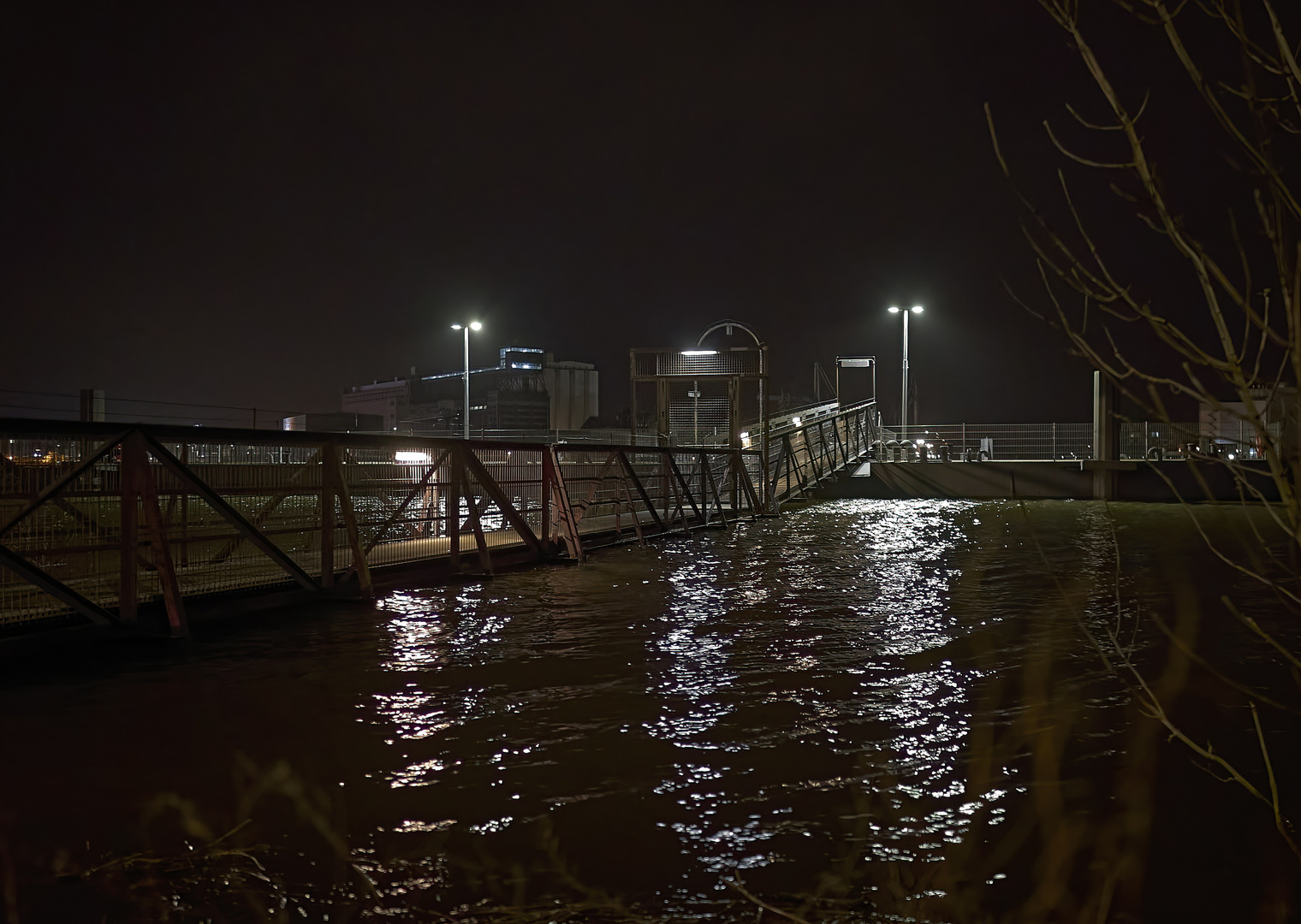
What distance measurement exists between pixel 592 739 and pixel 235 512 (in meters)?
4.78

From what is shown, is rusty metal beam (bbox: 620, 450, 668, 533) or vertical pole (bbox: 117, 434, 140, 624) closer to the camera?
vertical pole (bbox: 117, 434, 140, 624)

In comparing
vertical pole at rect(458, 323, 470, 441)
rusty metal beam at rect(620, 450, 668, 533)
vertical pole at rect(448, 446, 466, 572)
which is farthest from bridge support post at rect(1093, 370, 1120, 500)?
vertical pole at rect(448, 446, 466, 572)

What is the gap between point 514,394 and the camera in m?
96.2

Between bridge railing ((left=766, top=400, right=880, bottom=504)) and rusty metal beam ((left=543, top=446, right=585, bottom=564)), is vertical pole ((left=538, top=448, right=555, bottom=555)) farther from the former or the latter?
bridge railing ((left=766, top=400, right=880, bottom=504))

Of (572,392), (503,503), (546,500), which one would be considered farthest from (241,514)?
(572,392)

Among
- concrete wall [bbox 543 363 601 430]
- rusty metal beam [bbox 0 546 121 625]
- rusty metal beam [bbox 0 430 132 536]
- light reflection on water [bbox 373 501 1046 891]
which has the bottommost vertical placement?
light reflection on water [bbox 373 501 1046 891]

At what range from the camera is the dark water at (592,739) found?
3.34 metres

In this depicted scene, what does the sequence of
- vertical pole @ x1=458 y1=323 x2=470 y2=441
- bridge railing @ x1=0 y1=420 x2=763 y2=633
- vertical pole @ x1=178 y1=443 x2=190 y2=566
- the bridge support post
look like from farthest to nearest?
the bridge support post → vertical pole @ x1=458 y1=323 x2=470 y2=441 → vertical pole @ x1=178 y1=443 x2=190 y2=566 → bridge railing @ x1=0 y1=420 x2=763 y2=633

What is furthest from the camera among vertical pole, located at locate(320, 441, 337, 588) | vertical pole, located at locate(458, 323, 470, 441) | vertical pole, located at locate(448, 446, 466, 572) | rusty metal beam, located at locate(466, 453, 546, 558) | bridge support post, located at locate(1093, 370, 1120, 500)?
bridge support post, located at locate(1093, 370, 1120, 500)

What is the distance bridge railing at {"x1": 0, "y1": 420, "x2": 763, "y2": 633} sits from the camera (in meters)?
6.98

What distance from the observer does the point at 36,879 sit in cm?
309

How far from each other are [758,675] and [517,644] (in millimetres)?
2028

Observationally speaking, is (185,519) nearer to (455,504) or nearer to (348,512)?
(348,512)

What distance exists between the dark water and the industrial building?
76.9 metres
